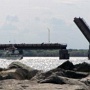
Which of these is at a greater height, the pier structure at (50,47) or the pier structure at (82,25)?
the pier structure at (82,25)

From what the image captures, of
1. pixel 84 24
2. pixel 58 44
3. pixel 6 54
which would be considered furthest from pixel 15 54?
pixel 84 24

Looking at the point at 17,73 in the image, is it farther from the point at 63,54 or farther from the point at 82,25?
the point at 63,54

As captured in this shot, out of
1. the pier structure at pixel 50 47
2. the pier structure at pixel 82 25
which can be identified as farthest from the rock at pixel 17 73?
the pier structure at pixel 50 47

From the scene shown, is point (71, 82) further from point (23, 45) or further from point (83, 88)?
point (23, 45)

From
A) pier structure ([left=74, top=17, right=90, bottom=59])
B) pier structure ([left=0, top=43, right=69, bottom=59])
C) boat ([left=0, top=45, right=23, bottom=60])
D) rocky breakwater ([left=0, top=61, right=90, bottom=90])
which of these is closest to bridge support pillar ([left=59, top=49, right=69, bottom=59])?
pier structure ([left=0, top=43, right=69, bottom=59])

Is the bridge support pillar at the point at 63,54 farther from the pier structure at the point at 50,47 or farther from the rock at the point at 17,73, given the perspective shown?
the rock at the point at 17,73

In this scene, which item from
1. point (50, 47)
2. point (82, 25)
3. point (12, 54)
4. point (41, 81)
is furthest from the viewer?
point (12, 54)

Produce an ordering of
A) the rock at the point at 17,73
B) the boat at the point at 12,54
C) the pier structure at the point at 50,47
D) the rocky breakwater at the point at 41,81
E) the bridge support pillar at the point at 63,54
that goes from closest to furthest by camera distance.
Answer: the rocky breakwater at the point at 41,81, the rock at the point at 17,73, the pier structure at the point at 50,47, the bridge support pillar at the point at 63,54, the boat at the point at 12,54

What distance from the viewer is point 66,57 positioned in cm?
11469

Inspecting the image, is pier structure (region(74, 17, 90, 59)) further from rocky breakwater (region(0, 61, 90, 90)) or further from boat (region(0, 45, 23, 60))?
boat (region(0, 45, 23, 60))

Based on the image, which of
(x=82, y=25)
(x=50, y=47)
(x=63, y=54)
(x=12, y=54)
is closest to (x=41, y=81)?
(x=82, y=25)

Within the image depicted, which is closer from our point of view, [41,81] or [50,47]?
[41,81]

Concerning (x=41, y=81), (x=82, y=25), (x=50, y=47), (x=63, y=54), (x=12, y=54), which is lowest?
(x=12, y=54)

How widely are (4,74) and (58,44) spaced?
98983 millimetres
